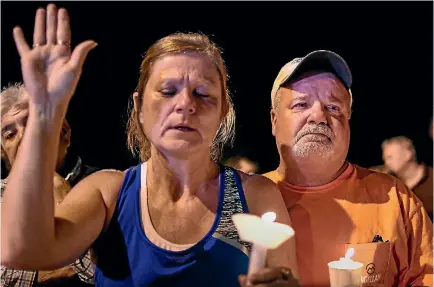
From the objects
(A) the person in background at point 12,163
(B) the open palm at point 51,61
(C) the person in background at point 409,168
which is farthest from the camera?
(C) the person in background at point 409,168

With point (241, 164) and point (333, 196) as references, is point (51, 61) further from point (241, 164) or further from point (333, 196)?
point (241, 164)

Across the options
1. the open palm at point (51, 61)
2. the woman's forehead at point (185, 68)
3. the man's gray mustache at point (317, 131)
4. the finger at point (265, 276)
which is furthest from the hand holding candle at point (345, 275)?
the open palm at point (51, 61)

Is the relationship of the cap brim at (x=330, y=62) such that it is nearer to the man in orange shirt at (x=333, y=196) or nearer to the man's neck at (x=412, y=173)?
→ the man in orange shirt at (x=333, y=196)

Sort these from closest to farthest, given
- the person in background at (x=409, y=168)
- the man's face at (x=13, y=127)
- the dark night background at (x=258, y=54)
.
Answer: the man's face at (x=13, y=127) < the person in background at (x=409, y=168) < the dark night background at (x=258, y=54)

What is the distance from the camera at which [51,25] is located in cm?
118

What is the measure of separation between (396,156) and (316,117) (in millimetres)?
3660

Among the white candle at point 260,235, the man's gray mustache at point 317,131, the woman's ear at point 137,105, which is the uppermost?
the woman's ear at point 137,105

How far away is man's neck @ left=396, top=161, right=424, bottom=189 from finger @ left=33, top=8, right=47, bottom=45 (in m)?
4.07

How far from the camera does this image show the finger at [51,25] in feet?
3.84

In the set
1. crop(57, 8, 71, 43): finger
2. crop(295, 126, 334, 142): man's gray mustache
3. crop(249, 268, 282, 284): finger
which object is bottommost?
crop(249, 268, 282, 284): finger

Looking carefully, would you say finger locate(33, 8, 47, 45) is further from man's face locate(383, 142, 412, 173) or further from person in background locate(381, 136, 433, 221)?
man's face locate(383, 142, 412, 173)

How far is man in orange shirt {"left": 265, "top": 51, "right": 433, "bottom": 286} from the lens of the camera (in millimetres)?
1654

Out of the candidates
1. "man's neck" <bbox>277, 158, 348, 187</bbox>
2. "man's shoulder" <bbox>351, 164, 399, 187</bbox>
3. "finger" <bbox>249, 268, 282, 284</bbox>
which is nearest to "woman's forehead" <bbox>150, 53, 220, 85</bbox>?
"man's neck" <bbox>277, 158, 348, 187</bbox>

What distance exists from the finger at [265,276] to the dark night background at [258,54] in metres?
2.88
